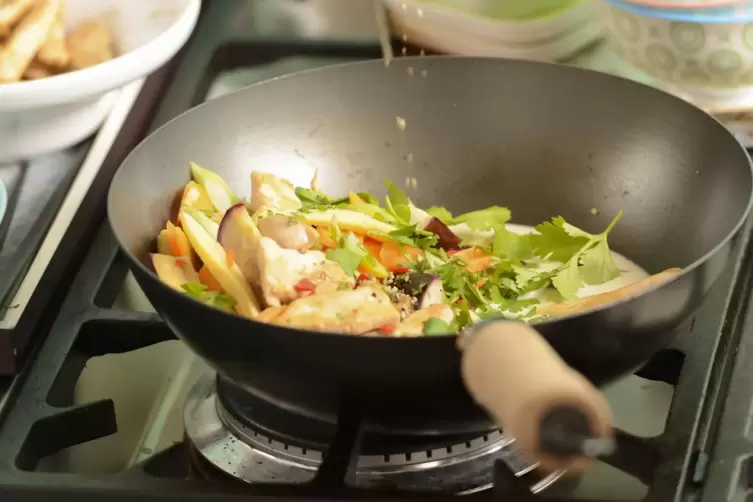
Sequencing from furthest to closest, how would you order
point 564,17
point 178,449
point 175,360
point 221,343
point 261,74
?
point 261,74 → point 564,17 → point 175,360 → point 178,449 → point 221,343

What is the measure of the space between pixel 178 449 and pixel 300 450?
9 centimetres

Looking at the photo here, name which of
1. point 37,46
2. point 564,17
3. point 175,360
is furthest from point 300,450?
point 564,17

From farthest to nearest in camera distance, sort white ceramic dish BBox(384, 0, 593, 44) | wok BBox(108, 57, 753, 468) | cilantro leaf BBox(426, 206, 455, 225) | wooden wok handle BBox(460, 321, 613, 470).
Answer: white ceramic dish BBox(384, 0, 593, 44) → cilantro leaf BBox(426, 206, 455, 225) → wok BBox(108, 57, 753, 468) → wooden wok handle BBox(460, 321, 613, 470)

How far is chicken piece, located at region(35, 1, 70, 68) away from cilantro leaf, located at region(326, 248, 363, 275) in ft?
1.14

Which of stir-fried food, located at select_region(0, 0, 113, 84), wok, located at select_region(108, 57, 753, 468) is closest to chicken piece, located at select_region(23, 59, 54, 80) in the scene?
stir-fried food, located at select_region(0, 0, 113, 84)

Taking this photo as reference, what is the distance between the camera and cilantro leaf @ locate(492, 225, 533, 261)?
829 mm

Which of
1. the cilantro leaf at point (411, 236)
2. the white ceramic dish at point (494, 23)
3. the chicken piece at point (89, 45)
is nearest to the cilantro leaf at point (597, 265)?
the cilantro leaf at point (411, 236)

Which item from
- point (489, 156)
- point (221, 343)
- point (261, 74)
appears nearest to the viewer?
point (221, 343)

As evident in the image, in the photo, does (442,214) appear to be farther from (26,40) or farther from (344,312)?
(26,40)

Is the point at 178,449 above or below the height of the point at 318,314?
below

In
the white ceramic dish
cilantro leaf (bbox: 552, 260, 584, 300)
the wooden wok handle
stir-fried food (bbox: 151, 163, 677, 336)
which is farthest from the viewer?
the white ceramic dish

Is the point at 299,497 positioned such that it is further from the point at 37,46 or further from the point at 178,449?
the point at 37,46

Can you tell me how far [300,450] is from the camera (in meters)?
0.65

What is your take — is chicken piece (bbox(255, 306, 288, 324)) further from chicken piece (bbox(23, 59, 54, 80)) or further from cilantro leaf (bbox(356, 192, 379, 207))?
chicken piece (bbox(23, 59, 54, 80))
